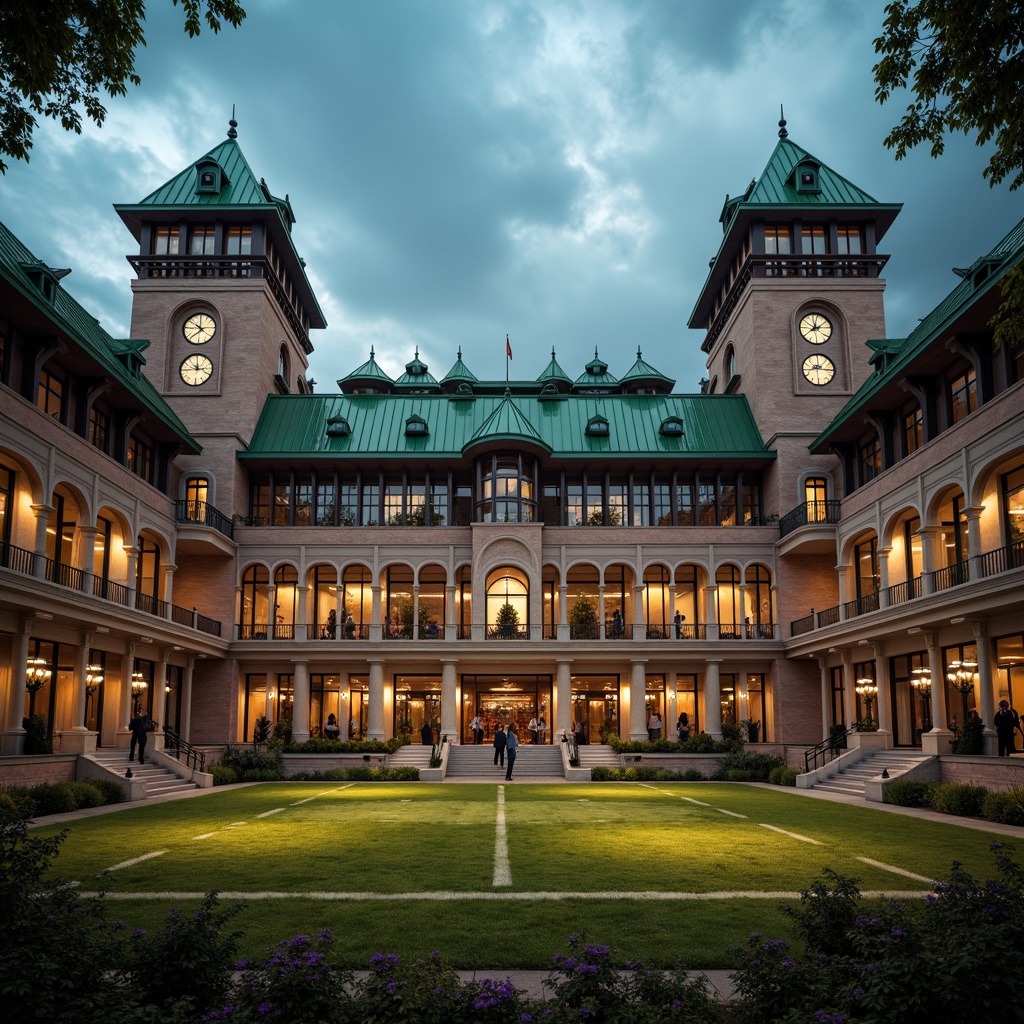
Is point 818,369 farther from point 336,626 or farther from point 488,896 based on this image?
point 488,896

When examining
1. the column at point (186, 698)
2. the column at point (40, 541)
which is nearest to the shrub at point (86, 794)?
the column at point (40, 541)

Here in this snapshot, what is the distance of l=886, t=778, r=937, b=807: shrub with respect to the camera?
79.6 ft

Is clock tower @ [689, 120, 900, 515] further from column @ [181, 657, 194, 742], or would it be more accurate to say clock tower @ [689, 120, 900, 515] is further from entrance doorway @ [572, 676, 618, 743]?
column @ [181, 657, 194, 742]

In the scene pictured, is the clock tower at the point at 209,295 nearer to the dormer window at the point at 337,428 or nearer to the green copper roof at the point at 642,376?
the dormer window at the point at 337,428

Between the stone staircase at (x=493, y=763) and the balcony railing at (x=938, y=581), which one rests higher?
the balcony railing at (x=938, y=581)

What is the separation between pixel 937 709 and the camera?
28.1 metres

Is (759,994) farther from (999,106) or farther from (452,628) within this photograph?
(452,628)

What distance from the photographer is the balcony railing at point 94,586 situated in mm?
25859

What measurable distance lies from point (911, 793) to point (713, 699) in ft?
58.3

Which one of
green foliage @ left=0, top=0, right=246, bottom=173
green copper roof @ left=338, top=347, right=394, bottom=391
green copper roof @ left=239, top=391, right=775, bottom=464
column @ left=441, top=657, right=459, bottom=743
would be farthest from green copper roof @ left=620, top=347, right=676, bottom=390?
green foliage @ left=0, top=0, right=246, bottom=173

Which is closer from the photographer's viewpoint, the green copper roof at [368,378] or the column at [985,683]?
the column at [985,683]

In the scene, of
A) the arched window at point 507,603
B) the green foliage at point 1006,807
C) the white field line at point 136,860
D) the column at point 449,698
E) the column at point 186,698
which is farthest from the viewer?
the arched window at point 507,603

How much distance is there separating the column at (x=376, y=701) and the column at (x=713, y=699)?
47.1 ft

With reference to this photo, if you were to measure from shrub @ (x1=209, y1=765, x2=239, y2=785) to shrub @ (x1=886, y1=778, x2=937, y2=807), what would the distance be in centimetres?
2135
